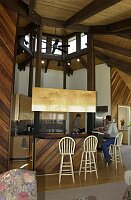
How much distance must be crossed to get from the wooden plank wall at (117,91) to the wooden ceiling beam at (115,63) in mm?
686

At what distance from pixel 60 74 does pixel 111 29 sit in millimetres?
6670

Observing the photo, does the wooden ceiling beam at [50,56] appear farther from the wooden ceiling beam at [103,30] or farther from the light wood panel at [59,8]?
the light wood panel at [59,8]

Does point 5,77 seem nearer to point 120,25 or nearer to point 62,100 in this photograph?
point 62,100

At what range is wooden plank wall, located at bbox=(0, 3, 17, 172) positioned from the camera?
5.06m

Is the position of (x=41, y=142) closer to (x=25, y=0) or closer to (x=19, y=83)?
(x=25, y=0)

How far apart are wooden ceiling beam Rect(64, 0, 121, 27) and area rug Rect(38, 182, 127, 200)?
4004 mm

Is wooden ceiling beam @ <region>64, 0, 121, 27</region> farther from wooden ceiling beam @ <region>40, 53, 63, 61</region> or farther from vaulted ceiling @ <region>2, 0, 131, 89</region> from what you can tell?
wooden ceiling beam @ <region>40, 53, 63, 61</region>

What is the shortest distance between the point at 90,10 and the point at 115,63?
16.8 ft

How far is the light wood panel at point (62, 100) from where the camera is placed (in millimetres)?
5852

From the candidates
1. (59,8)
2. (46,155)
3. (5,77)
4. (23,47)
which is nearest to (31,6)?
(59,8)

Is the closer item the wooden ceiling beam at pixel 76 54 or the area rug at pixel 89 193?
the area rug at pixel 89 193

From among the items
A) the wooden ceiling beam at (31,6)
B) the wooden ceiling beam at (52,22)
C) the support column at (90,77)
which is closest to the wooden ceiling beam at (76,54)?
the support column at (90,77)

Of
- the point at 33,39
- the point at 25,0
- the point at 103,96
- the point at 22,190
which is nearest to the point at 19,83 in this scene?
the point at 33,39

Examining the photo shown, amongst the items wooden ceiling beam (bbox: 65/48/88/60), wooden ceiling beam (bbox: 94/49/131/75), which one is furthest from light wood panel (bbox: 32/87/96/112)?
wooden ceiling beam (bbox: 94/49/131/75)
